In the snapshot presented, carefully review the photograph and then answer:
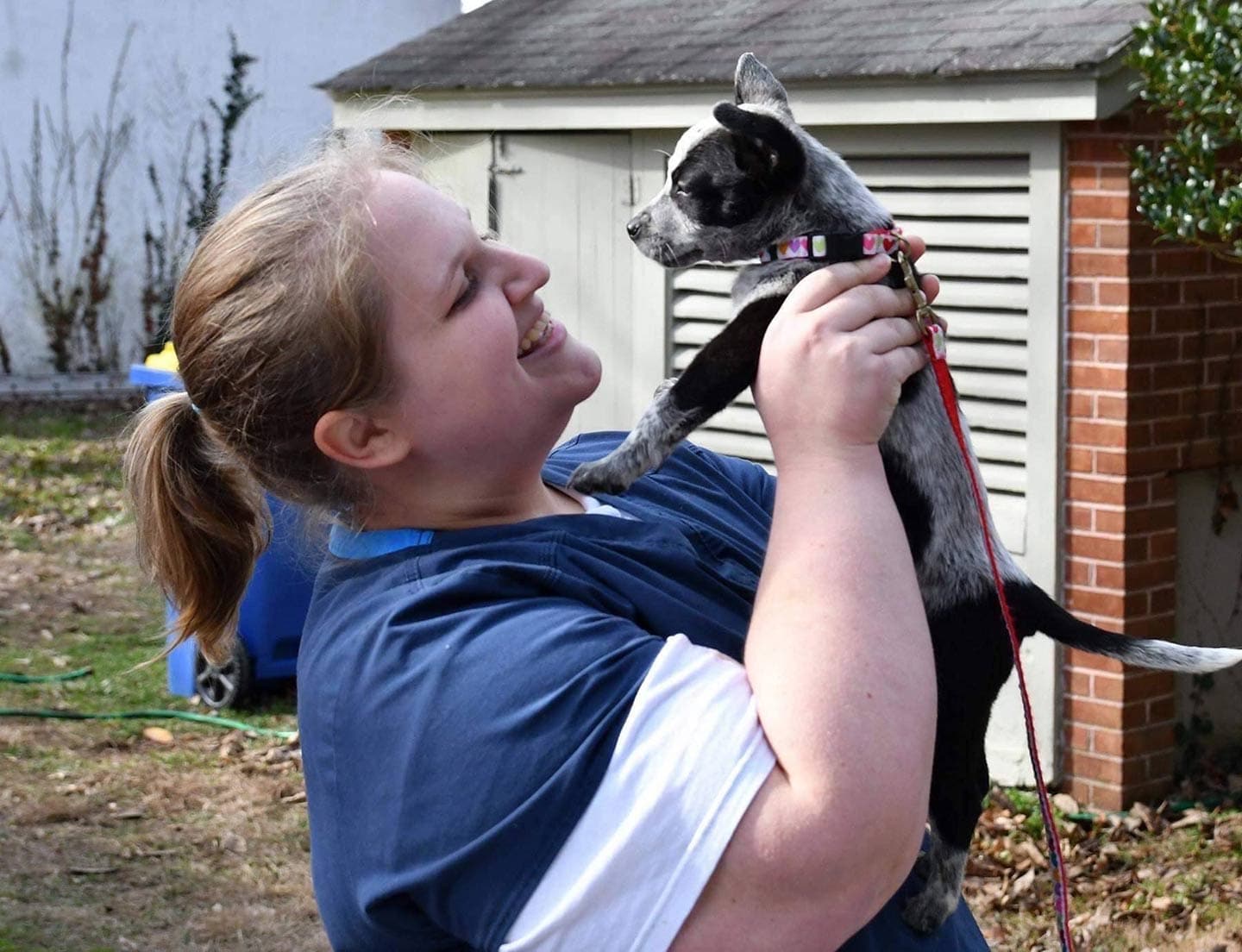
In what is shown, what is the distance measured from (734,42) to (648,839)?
5545 mm

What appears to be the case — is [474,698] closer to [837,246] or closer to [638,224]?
[837,246]

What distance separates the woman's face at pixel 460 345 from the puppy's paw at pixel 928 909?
62 cm

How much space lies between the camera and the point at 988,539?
5.96ft

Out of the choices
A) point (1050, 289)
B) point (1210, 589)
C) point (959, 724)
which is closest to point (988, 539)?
point (959, 724)

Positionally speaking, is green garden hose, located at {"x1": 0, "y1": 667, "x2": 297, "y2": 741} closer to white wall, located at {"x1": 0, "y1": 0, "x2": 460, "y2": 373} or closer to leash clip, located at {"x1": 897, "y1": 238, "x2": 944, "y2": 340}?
leash clip, located at {"x1": 897, "y1": 238, "x2": 944, "y2": 340}

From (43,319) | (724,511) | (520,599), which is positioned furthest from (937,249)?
(43,319)

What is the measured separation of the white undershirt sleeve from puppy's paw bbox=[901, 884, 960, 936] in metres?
0.41

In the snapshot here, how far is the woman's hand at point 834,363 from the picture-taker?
160cm

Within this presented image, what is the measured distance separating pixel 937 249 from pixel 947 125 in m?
0.43

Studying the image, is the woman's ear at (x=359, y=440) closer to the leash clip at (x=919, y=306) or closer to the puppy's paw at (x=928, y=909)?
the leash clip at (x=919, y=306)

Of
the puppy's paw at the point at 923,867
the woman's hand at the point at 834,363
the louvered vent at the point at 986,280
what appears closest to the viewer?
the woman's hand at the point at 834,363

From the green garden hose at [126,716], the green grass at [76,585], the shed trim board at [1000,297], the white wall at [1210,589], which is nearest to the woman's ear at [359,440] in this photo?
the shed trim board at [1000,297]

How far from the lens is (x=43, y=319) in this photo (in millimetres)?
14695

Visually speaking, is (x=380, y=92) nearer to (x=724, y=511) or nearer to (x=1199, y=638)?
(x=1199, y=638)
